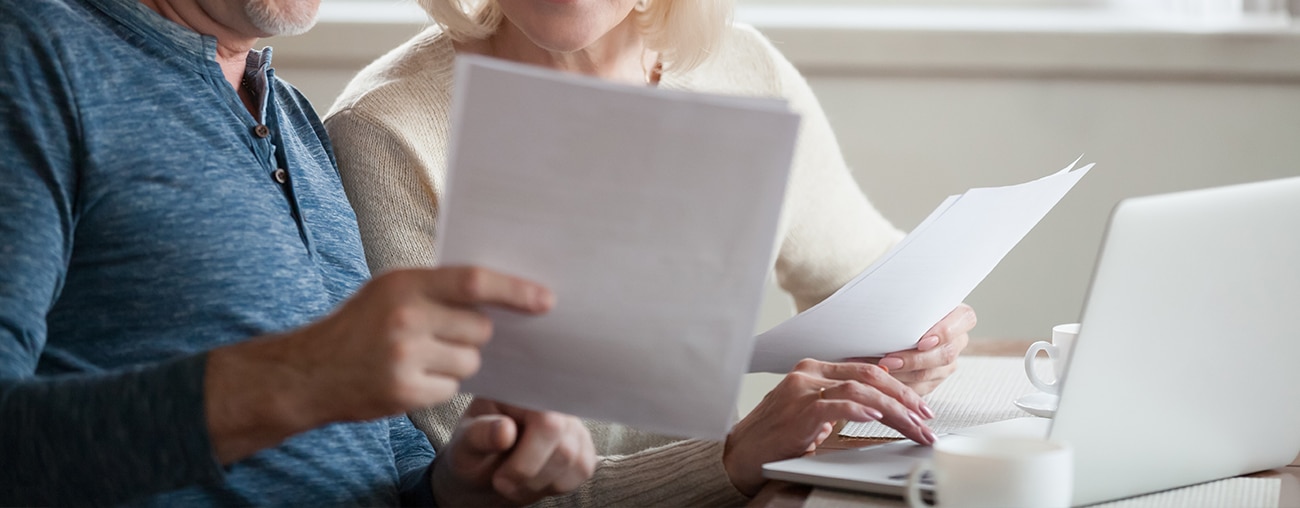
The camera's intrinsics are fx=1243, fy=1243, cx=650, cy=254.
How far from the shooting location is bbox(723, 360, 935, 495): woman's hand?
948mm

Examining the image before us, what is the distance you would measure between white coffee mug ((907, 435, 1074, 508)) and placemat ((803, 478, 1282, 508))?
0.08 meters

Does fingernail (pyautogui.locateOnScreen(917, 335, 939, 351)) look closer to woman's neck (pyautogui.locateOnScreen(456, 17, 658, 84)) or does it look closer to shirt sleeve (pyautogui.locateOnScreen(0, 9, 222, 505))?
woman's neck (pyautogui.locateOnScreen(456, 17, 658, 84))

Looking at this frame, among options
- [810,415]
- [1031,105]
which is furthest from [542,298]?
[1031,105]

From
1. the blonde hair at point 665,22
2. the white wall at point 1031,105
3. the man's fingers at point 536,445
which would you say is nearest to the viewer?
the man's fingers at point 536,445

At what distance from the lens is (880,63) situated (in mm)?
2287

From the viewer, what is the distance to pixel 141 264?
891 mm

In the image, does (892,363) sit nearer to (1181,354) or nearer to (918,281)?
(918,281)

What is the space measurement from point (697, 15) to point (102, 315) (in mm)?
864

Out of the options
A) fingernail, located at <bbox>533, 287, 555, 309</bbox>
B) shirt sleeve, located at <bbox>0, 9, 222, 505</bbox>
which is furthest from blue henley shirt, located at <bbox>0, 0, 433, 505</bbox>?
fingernail, located at <bbox>533, 287, 555, 309</bbox>

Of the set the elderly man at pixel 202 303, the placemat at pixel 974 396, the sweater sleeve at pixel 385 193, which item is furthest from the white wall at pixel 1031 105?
the elderly man at pixel 202 303

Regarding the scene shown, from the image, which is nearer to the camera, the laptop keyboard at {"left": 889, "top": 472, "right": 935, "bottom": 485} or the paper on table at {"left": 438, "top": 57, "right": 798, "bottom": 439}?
the paper on table at {"left": 438, "top": 57, "right": 798, "bottom": 439}

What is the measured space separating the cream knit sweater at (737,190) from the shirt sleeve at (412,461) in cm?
4

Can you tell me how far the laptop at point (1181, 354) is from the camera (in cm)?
77

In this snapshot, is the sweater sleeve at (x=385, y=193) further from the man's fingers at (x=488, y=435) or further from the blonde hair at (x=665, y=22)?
the man's fingers at (x=488, y=435)
